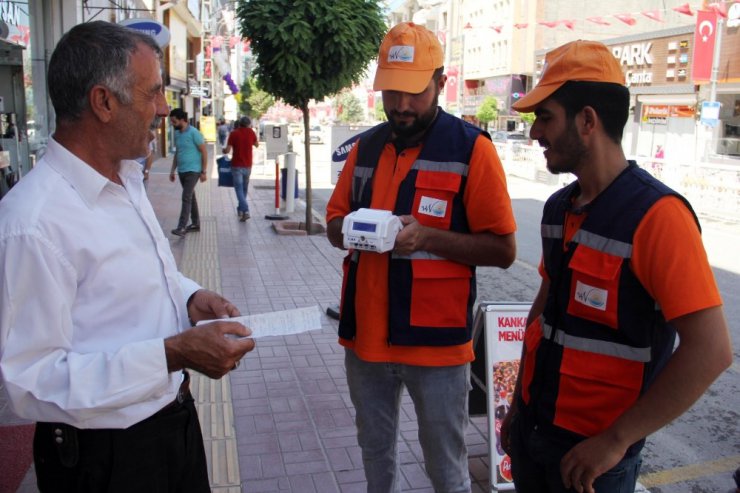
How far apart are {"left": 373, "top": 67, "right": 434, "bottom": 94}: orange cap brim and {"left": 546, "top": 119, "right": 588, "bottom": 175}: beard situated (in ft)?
2.35

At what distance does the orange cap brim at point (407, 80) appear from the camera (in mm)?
2482

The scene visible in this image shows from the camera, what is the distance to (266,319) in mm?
1758

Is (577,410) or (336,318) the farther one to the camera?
(336,318)

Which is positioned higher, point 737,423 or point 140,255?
point 140,255

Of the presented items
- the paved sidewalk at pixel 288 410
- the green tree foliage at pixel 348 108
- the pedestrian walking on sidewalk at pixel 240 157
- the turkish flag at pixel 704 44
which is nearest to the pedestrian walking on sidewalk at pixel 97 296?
the paved sidewalk at pixel 288 410

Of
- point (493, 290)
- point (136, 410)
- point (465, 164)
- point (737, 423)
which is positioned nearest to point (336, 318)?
point (493, 290)

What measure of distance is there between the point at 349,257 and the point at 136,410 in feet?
3.77

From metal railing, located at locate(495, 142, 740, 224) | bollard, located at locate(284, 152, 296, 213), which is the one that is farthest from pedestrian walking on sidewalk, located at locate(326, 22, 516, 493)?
metal railing, located at locate(495, 142, 740, 224)

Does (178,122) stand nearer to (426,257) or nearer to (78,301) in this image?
(426,257)

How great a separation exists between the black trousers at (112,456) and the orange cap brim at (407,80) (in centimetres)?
138

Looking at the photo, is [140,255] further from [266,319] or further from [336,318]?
[336,318]

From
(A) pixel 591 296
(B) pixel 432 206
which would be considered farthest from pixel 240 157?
(A) pixel 591 296

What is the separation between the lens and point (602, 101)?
1813 mm

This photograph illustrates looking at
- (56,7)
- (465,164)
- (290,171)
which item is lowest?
(290,171)
